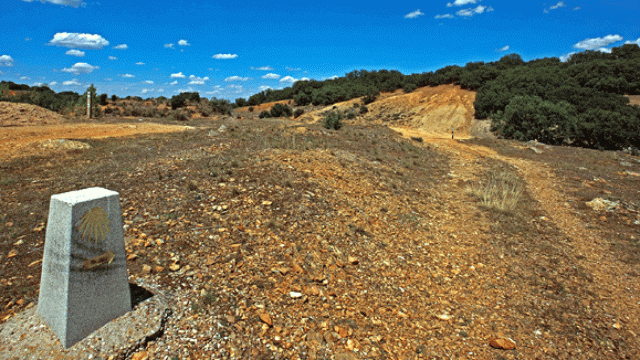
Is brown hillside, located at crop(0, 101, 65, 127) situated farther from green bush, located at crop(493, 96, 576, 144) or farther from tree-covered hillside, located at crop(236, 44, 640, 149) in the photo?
tree-covered hillside, located at crop(236, 44, 640, 149)

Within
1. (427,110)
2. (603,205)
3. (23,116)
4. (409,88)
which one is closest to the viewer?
(603,205)

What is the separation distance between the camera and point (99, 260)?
272 centimetres

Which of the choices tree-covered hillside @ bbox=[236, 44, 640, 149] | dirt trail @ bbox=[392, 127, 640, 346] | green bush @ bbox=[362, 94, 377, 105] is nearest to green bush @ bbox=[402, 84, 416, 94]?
tree-covered hillside @ bbox=[236, 44, 640, 149]

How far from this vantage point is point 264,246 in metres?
4.52

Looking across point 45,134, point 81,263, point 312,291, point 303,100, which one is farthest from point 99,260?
point 303,100

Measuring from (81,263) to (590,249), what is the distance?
7.41 m

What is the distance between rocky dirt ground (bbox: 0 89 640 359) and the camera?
3330mm

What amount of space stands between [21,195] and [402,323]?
6703 mm

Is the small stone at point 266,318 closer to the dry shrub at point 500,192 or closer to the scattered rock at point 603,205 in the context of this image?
the dry shrub at point 500,192

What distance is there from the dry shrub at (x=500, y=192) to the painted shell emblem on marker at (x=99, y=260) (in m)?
7.28

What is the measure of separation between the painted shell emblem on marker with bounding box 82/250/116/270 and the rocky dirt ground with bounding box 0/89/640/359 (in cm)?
78

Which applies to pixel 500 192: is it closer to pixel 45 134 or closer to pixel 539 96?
pixel 45 134

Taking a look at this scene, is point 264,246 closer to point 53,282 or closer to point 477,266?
point 53,282

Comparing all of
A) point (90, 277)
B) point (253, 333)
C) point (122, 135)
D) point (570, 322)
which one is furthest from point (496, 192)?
point (122, 135)
